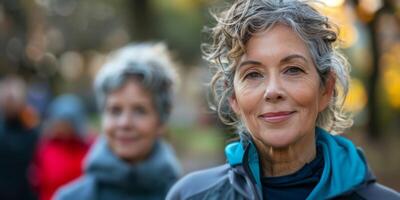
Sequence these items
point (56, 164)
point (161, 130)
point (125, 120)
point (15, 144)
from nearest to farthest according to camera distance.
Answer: point (125, 120) → point (161, 130) → point (56, 164) → point (15, 144)

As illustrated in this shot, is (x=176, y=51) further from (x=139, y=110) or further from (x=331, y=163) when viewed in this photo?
(x=331, y=163)

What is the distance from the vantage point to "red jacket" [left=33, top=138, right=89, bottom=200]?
7395 mm

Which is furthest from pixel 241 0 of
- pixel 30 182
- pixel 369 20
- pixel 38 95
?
pixel 38 95

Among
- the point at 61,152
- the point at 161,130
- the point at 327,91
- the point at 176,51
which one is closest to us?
the point at 327,91

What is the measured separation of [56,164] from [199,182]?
15.0 feet

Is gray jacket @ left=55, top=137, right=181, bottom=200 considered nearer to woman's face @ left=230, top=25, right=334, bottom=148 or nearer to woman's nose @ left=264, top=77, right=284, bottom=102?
woman's face @ left=230, top=25, right=334, bottom=148

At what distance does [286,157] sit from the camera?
9.54 feet

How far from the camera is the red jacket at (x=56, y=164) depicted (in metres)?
7.39

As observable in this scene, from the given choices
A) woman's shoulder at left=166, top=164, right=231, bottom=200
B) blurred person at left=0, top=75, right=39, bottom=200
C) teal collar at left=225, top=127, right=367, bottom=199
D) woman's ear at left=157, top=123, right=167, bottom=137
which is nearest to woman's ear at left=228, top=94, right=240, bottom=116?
teal collar at left=225, top=127, right=367, bottom=199

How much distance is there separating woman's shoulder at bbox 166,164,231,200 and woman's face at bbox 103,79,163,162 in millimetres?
1389

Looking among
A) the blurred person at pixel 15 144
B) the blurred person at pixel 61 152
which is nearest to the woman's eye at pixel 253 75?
the blurred person at pixel 61 152

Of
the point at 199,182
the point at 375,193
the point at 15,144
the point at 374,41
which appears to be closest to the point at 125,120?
the point at 199,182

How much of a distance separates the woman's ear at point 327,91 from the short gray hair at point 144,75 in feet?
5.80

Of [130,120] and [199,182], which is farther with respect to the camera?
[130,120]
